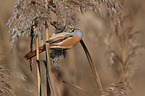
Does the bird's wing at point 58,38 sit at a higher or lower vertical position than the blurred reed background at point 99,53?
higher

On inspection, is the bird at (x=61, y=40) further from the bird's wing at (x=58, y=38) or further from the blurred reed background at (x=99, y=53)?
the blurred reed background at (x=99, y=53)

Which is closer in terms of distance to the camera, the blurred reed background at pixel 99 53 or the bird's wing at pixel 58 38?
the bird's wing at pixel 58 38

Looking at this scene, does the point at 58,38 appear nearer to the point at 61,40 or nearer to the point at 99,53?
the point at 61,40

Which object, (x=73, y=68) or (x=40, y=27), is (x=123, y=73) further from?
(x=40, y=27)

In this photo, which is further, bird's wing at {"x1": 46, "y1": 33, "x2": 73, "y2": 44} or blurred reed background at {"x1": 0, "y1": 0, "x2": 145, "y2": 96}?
blurred reed background at {"x1": 0, "y1": 0, "x2": 145, "y2": 96}

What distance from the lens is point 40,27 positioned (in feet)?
1.95

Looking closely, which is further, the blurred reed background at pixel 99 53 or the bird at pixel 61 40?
the blurred reed background at pixel 99 53

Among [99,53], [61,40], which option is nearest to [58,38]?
[61,40]

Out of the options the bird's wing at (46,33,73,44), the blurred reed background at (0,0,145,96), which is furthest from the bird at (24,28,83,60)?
the blurred reed background at (0,0,145,96)

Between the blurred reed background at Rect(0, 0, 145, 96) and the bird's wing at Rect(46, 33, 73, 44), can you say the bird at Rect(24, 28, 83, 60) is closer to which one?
the bird's wing at Rect(46, 33, 73, 44)

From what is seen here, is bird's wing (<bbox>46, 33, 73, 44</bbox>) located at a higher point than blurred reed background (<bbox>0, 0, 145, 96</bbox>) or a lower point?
higher

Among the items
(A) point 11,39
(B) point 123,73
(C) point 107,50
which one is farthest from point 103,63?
(A) point 11,39

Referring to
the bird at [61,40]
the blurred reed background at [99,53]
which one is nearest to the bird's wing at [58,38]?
the bird at [61,40]

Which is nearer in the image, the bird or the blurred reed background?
the bird
